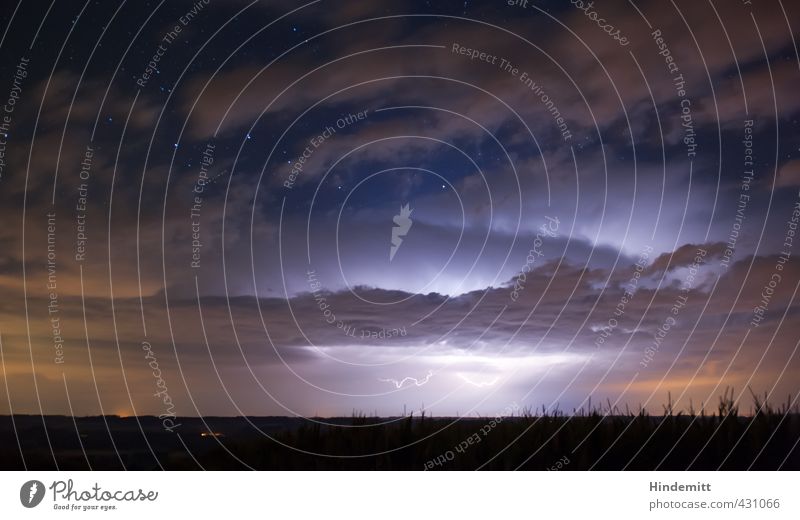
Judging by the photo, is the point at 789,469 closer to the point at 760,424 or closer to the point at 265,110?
the point at 760,424

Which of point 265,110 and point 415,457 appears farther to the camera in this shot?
point 265,110

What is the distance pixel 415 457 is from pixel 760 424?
499cm

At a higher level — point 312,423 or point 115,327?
point 115,327

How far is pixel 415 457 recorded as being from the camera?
14.1 meters

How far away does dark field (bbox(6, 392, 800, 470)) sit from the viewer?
13.9 metres

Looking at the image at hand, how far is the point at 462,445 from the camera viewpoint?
14.2 m

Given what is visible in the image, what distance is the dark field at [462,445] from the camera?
548 inches

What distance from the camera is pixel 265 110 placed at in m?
15.7
